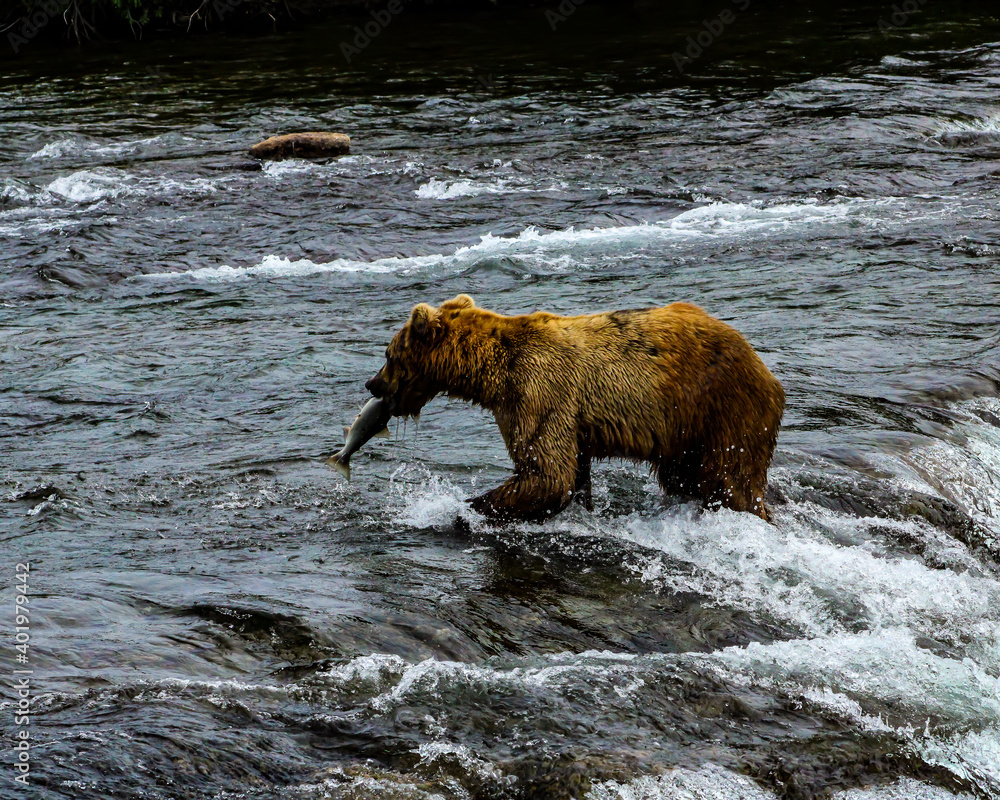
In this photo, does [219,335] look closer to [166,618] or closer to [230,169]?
[166,618]

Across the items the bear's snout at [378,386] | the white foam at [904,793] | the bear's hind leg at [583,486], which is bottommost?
the white foam at [904,793]

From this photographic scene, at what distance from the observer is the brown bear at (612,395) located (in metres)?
6.06

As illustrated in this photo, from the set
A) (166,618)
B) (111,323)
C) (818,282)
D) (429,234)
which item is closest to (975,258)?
(818,282)

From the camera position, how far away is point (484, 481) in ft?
23.4

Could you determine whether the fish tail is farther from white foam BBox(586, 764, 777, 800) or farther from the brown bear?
white foam BBox(586, 764, 777, 800)
